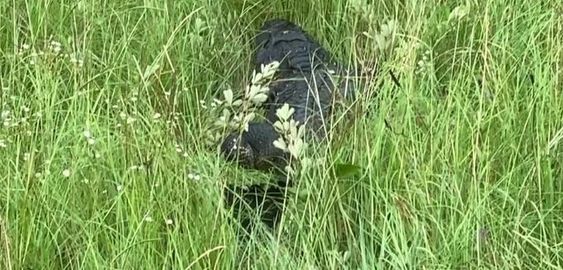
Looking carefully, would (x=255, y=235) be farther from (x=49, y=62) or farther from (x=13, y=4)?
(x=13, y=4)

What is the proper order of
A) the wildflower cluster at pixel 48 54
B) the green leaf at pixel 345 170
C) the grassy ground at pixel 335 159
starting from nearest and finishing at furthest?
the grassy ground at pixel 335 159 → the green leaf at pixel 345 170 → the wildflower cluster at pixel 48 54

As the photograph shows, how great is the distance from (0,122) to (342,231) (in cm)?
74

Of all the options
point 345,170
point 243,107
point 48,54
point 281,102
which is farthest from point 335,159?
point 48,54

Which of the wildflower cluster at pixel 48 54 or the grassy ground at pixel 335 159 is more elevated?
the wildflower cluster at pixel 48 54

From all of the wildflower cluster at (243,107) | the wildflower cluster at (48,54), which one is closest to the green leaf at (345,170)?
the wildflower cluster at (243,107)

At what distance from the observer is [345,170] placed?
1989 millimetres

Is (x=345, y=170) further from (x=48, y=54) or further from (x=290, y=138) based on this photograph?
(x=48, y=54)

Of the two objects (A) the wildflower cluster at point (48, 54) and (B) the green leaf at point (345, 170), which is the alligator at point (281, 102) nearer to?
(B) the green leaf at point (345, 170)

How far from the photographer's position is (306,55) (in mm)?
2684

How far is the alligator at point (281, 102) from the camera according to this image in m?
2.07

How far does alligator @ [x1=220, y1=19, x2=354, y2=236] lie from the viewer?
2.07 meters

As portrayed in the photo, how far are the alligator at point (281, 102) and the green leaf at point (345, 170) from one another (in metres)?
0.09

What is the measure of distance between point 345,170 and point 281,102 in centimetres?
58

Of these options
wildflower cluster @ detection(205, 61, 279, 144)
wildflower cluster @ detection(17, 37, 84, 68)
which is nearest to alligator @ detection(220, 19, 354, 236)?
wildflower cluster @ detection(205, 61, 279, 144)
